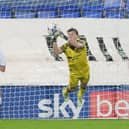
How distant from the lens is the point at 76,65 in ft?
35.2

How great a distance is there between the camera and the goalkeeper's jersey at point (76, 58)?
35.1 feet

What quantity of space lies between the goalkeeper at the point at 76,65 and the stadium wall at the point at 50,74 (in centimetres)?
11

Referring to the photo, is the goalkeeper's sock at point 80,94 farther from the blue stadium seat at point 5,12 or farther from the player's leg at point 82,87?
the blue stadium seat at point 5,12

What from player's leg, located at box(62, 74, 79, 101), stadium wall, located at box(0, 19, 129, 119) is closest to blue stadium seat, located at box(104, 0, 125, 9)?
stadium wall, located at box(0, 19, 129, 119)

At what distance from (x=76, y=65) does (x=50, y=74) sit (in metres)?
0.55

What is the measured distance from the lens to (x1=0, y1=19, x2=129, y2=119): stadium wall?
426 inches

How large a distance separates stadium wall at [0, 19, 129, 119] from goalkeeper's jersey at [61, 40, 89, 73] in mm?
139

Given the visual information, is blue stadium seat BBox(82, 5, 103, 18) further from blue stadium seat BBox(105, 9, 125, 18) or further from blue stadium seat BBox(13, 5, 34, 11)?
blue stadium seat BBox(13, 5, 34, 11)

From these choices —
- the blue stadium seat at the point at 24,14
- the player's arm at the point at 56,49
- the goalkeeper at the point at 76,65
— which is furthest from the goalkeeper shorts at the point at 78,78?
the blue stadium seat at the point at 24,14

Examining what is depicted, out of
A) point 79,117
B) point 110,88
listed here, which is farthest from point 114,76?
point 79,117

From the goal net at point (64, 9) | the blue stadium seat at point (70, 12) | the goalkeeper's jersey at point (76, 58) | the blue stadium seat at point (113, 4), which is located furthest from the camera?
the blue stadium seat at point (70, 12)

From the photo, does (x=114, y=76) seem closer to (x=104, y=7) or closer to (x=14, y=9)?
(x=104, y=7)

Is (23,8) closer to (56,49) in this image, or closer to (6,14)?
(6,14)

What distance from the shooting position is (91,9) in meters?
11.6
